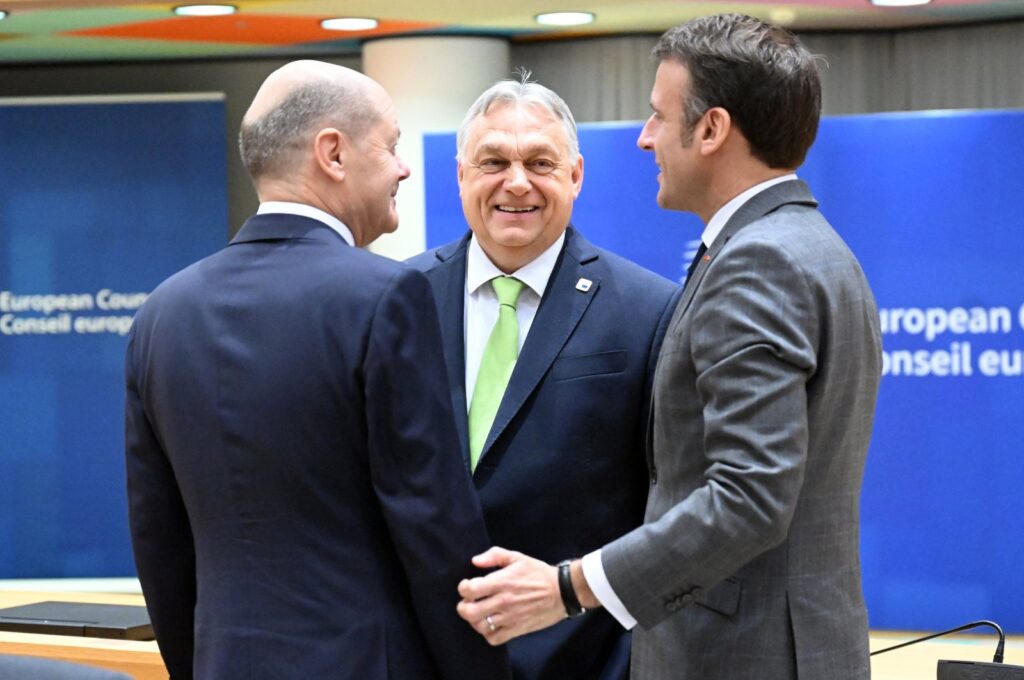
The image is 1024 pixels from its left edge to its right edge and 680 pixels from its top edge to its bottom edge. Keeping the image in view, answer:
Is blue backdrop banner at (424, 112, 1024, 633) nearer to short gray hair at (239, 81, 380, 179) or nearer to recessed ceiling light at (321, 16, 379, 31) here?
recessed ceiling light at (321, 16, 379, 31)

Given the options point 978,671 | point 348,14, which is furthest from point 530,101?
point 348,14

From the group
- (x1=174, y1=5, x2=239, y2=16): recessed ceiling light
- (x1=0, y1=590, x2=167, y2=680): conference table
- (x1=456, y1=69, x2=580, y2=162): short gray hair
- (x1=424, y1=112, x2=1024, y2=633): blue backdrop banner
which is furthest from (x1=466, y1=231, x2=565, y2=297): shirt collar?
(x1=174, y1=5, x2=239, y2=16): recessed ceiling light

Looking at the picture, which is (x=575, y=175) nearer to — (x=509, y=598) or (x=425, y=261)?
(x=425, y=261)

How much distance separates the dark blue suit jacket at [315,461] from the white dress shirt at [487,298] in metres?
0.68

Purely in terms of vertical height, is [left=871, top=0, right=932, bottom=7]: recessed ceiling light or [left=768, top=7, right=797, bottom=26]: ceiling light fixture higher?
[left=871, top=0, right=932, bottom=7]: recessed ceiling light

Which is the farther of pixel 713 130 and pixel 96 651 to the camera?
pixel 96 651

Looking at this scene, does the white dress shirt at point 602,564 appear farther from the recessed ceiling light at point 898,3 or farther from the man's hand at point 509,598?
the recessed ceiling light at point 898,3

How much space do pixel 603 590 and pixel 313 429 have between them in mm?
496

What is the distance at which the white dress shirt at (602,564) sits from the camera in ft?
6.52

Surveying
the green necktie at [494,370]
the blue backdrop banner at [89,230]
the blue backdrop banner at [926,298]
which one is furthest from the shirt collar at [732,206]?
the blue backdrop banner at [89,230]

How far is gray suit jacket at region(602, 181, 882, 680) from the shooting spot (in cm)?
186

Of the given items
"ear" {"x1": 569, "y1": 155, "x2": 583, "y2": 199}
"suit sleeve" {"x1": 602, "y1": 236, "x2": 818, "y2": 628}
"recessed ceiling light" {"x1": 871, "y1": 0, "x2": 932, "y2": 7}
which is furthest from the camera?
"recessed ceiling light" {"x1": 871, "y1": 0, "x2": 932, "y2": 7}

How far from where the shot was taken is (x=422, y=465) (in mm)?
1984

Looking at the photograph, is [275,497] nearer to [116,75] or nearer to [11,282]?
[11,282]
